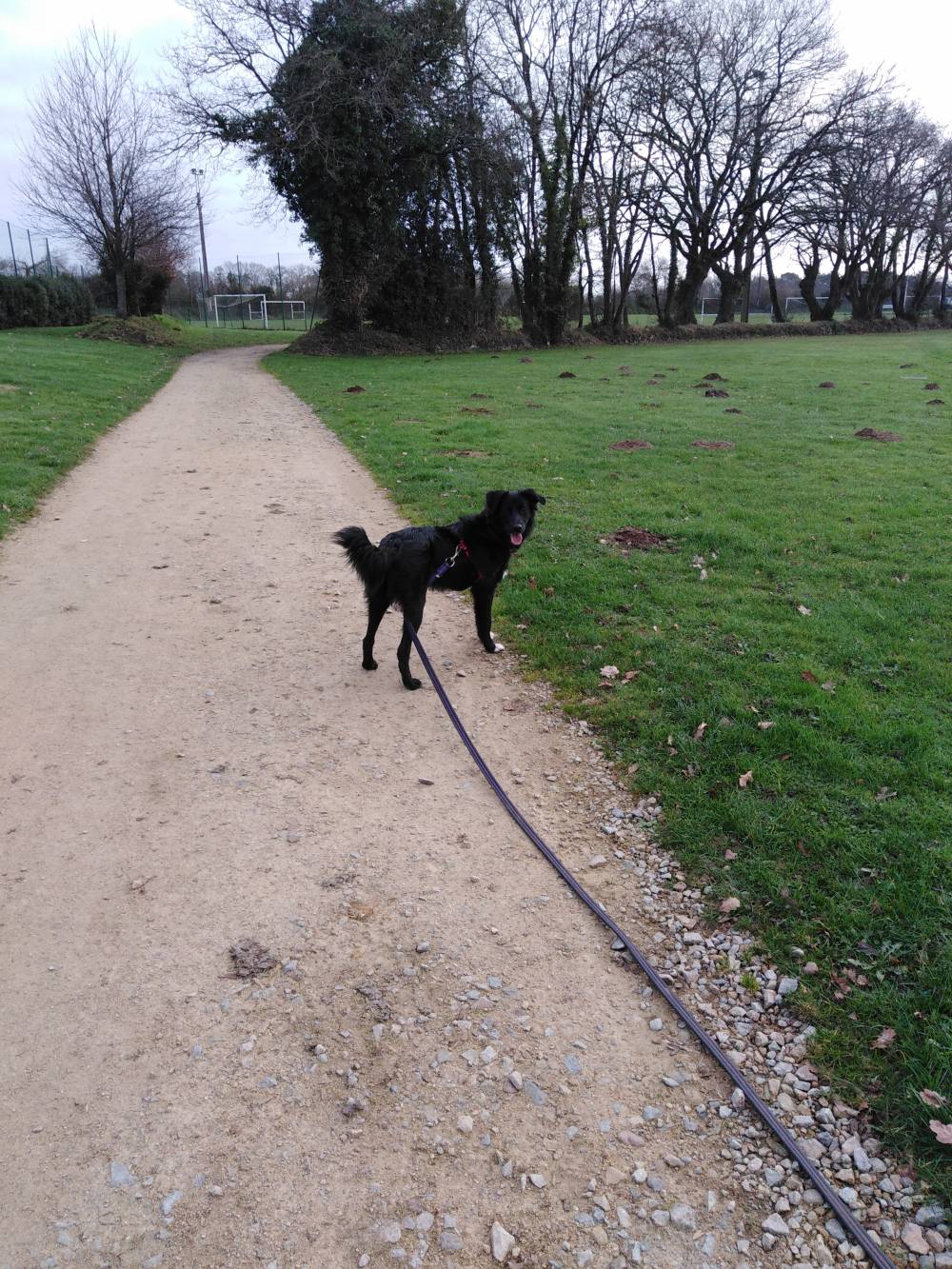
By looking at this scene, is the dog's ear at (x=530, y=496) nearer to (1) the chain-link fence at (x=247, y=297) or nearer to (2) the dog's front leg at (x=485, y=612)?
(2) the dog's front leg at (x=485, y=612)

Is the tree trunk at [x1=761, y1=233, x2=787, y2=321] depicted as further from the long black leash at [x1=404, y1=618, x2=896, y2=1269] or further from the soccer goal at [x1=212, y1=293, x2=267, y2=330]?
the long black leash at [x1=404, y1=618, x2=896, y2=1269]

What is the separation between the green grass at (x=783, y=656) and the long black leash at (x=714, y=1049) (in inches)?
10.6

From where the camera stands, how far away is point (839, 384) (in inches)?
697

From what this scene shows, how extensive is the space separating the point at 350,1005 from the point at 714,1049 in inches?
47.9

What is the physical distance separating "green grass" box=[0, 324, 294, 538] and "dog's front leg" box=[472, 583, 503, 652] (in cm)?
510

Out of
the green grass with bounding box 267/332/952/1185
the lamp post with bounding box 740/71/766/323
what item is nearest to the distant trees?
the lamp post with bounding box 740/71/766/323

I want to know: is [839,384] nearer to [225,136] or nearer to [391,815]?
[391,815]

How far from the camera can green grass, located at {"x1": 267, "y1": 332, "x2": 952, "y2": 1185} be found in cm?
277

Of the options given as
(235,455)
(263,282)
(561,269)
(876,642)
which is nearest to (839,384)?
(235,455)

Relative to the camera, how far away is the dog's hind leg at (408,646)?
4.60 metres

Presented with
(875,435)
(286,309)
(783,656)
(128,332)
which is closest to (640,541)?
(783,656)

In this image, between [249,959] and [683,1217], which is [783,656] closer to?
[683,1217]

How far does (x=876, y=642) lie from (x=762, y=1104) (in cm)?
358

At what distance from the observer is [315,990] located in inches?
106
